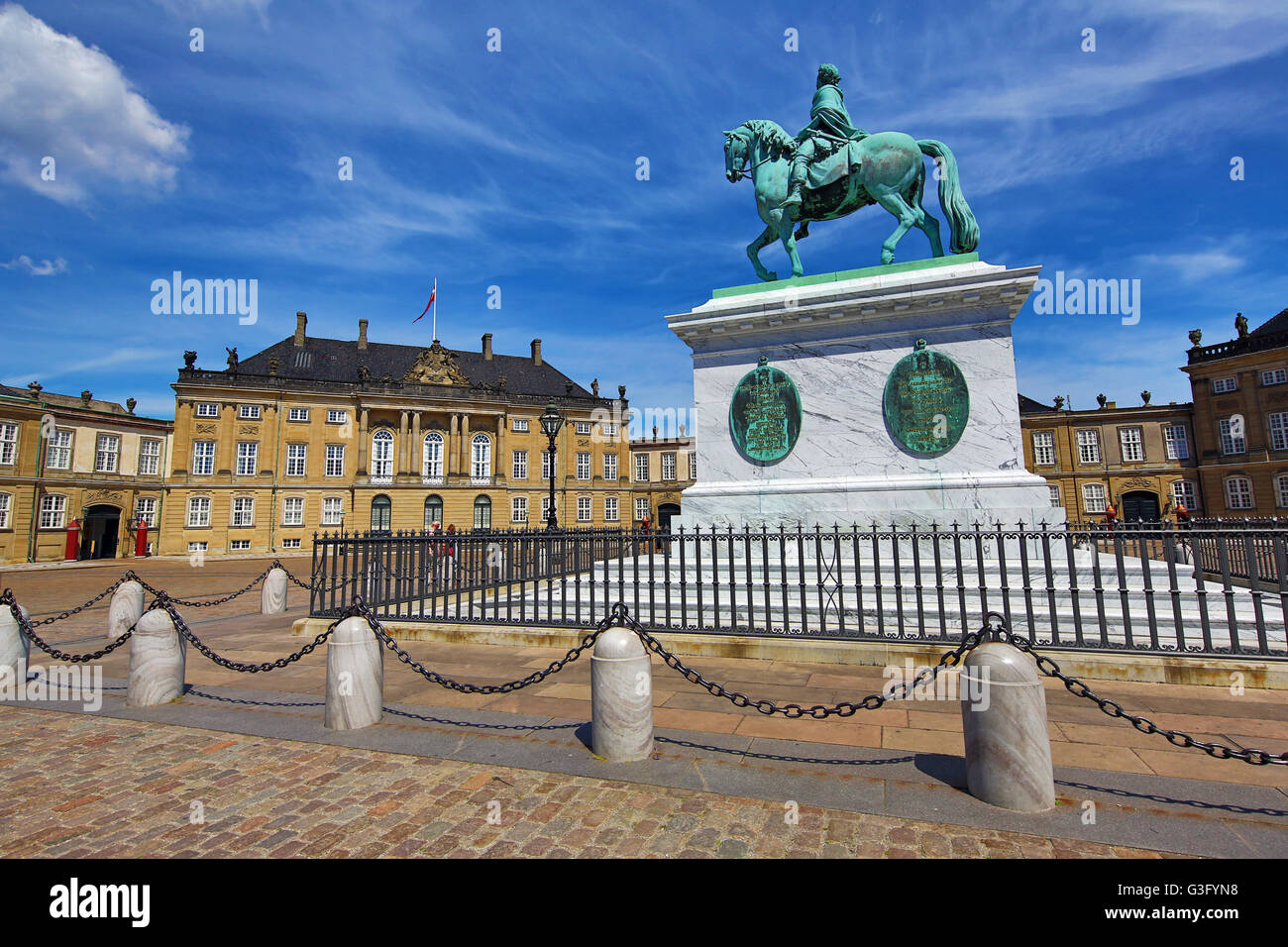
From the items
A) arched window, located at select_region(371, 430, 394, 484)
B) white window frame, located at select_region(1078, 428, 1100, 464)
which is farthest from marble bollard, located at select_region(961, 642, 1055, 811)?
white window frame, located at select_region(1078, 428, 1100, 464)

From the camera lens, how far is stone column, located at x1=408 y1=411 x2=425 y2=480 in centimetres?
4825

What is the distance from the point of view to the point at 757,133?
11242 millimetres

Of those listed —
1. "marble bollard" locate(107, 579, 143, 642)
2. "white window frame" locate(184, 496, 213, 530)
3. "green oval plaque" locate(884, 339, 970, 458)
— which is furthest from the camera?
"white window frame" locate(184, 496, 213, 530)

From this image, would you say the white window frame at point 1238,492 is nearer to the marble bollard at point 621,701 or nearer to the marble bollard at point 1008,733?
the marble bollard at point 1008,733

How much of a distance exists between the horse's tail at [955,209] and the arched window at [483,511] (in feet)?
146

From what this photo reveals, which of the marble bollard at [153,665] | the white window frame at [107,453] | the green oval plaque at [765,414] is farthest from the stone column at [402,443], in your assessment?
the marble bollard at [153,665]

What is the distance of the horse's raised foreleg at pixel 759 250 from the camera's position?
37.2ft

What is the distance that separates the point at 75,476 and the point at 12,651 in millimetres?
43469

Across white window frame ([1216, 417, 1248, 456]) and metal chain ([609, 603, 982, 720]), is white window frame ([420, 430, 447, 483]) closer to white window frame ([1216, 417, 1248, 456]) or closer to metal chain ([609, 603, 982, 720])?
metal chain ([609, 603, 982, 720])

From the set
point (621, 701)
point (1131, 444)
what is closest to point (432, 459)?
point (621, 701)

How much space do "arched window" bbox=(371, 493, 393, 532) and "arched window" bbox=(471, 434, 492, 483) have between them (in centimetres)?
713

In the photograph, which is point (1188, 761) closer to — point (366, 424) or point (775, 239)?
point (775, 239)

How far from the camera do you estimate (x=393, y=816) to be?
3.35 m

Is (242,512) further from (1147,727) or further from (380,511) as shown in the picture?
(1147,727)
